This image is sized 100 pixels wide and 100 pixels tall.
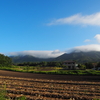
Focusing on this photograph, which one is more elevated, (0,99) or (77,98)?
(0,99)

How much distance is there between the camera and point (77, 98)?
8.04 m

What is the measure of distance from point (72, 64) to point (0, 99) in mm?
81063

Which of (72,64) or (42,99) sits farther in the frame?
(72,64)

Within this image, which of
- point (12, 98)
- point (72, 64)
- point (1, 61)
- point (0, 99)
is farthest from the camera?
point (72, 64)

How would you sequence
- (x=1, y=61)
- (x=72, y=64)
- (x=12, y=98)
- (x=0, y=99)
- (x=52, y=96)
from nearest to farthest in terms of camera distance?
(x=0, y=99) < (x=12, y=98) < (x=52, y=96) < (x=1, y=61) < (x=72, y=64)

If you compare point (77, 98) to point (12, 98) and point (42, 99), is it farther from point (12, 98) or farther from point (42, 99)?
point (12, 98)

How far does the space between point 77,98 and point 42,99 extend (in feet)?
7.01

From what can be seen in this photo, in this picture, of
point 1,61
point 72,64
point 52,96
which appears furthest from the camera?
point 72,64

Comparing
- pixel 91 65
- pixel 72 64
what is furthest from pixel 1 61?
pixel 91 65

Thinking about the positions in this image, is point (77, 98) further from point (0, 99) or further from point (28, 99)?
point (0, 99)

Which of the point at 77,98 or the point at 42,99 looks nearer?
the point at 42,99

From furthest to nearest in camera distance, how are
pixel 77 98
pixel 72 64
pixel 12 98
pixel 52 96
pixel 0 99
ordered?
1. pixel 72 64
2. pixel 52 96
3. pixel 77 98
4. pixel 12 98
5. pixel 0 99

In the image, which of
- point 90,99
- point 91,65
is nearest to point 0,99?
point 90,99

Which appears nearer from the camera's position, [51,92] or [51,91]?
[51,92]
